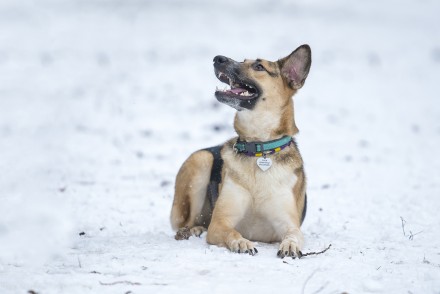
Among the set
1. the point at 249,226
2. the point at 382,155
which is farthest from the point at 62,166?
the point at 382,155

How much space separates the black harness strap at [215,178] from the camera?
21.5 feet

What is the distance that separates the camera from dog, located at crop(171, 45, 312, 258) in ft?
19.1

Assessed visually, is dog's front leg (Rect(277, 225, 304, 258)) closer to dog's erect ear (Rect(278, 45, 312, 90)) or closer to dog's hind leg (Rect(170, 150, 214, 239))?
dog's hind leg (Rect(170, 150, 214, 239))

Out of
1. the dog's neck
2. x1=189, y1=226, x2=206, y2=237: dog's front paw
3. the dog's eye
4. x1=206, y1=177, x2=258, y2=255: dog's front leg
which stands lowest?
x1=189, y1=226, x2=206, y2=237: dog's front paw

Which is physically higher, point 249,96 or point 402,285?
point 249,96

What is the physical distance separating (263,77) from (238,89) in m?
0.32

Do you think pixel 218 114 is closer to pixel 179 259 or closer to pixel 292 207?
pixel 292 207

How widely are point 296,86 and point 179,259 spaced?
105 inches

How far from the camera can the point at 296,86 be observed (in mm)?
6281

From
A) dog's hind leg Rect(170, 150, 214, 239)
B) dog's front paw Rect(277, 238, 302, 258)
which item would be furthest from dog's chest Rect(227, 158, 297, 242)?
dog's hind leg Rect(170, 150, 214, 239)

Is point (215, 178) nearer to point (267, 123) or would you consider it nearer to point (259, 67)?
point (267, 123)

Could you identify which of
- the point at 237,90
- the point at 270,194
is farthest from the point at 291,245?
the point at 237,90

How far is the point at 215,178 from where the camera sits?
663 centimetres

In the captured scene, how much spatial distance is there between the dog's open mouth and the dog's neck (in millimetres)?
191
